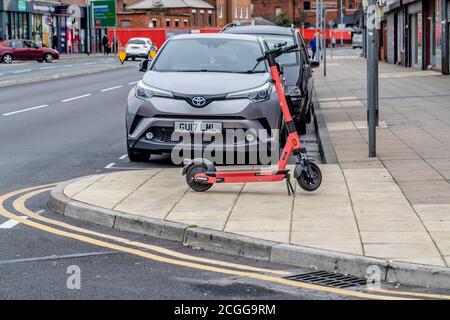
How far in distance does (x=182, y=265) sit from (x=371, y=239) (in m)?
1.53

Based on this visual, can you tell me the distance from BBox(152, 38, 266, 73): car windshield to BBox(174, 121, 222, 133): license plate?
1.41m

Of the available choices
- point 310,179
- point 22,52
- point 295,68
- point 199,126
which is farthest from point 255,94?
point 22,52

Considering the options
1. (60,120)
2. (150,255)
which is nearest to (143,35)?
(60,120)

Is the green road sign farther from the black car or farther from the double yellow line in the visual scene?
the double yellow line

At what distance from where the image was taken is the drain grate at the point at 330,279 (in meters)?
6.87

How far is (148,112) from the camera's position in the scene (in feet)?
41.8

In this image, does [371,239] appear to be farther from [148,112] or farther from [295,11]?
[295,11]

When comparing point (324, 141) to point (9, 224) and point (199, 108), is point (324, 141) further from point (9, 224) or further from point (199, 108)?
point (9, 224)

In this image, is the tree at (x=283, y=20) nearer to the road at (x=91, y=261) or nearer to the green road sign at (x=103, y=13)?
the green road sign at (x=103, y=13)

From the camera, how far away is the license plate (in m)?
12.4

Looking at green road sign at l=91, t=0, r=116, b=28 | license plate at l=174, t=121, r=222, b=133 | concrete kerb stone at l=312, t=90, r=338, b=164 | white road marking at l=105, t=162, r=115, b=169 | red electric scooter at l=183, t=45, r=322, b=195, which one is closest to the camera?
red electric scooter at l=183, t=45, r=322, b=195

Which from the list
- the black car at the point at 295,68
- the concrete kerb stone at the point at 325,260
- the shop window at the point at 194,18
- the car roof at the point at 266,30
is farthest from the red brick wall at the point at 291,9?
the concrete kerb stone at the point at 325,260

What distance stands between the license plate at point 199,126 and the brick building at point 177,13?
9617 centimetres

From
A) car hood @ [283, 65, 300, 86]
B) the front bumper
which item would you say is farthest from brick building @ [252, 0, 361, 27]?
the front bumper
